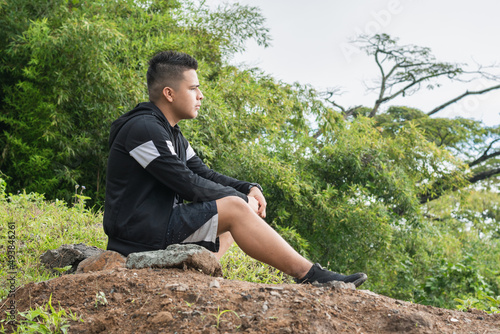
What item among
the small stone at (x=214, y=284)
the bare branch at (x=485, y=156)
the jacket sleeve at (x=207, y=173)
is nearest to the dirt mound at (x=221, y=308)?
the small stone at (x=214, y=284)

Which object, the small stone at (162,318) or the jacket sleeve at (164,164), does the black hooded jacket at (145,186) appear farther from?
the small stone at (162,318)

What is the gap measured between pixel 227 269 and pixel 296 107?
5319mm

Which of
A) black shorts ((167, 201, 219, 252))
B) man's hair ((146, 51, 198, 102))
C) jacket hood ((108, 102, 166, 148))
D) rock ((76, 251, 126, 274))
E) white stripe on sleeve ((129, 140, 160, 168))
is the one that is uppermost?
man's hair ((146, 51, 198, 102))

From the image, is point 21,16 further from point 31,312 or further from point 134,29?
point 31,312

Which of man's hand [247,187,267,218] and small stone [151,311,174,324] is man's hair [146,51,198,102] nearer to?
man's hand [247,187,267,218]

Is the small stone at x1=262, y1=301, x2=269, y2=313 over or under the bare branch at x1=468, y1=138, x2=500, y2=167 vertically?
under

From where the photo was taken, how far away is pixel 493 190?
17938mm

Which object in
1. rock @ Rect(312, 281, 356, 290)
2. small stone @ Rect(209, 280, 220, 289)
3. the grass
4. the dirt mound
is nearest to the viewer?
the dirt mound

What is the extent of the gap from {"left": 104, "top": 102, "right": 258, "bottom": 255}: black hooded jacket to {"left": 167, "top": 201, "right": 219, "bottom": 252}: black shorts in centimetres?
4

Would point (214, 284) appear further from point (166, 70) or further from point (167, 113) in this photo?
point (166, 70)

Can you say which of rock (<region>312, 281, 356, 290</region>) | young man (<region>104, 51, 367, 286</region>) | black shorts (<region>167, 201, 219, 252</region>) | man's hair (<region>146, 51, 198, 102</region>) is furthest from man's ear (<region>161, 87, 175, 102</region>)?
rock (<region>312, 281, 356, 290</region>)

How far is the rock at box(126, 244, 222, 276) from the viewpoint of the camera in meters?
2.62

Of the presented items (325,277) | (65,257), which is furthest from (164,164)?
(65,257)

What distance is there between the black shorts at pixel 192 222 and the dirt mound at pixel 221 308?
334 millimetres
